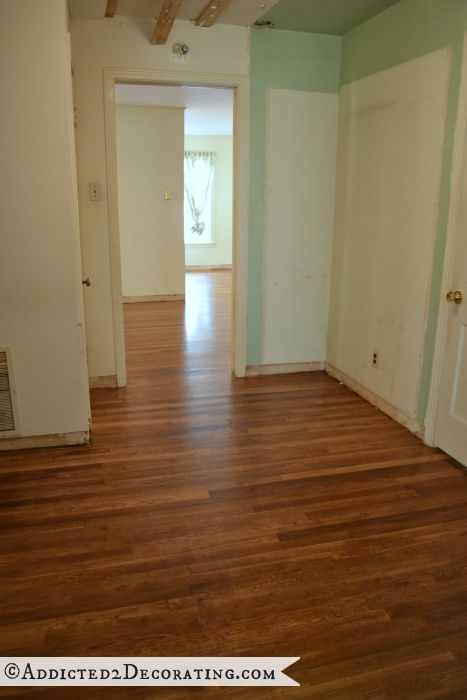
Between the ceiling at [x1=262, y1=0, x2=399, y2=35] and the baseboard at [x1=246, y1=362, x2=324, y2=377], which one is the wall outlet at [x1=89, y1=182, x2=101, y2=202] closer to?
the ceiling at [x1=262, y1=0, x2=399, y2=35]

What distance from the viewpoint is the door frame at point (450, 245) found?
2.90 m

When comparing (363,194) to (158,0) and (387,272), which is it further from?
(158,0)

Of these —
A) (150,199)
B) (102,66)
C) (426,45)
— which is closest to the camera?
(426,45)

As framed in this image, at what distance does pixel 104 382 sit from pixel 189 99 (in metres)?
4.17

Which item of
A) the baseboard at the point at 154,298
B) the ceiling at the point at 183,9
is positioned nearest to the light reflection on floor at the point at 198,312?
the baseboard at the point at 154,298

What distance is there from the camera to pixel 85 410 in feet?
10.6

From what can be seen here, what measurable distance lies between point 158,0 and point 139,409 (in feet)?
8.63

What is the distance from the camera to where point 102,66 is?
378cm

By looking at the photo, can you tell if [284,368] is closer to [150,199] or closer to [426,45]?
[426,45]

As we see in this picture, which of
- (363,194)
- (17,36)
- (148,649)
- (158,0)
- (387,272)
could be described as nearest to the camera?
(148,649)

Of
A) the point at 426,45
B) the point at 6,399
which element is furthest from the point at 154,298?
the point at 426,45

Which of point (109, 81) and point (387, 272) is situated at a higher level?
point (109, 81)

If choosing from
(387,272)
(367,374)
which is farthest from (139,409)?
(387,272)

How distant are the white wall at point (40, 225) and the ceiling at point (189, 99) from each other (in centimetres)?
278
